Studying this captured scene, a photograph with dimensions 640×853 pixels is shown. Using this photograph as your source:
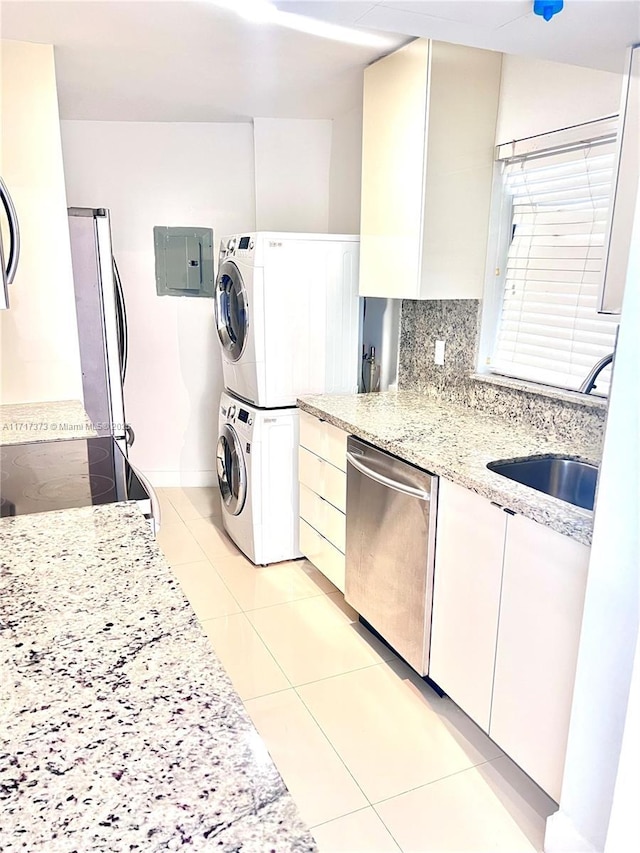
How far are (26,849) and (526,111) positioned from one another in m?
2.64

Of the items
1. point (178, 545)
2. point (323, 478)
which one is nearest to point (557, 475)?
point (323, 478)

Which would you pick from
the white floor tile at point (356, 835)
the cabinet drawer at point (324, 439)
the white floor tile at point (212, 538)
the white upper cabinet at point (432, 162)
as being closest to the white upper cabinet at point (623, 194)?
the white upper cabinet at point (432, 162)

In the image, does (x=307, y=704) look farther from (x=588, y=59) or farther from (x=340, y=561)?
(x=588, y=59)

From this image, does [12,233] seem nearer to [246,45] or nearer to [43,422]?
[43,422]

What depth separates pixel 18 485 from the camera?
5.40ft

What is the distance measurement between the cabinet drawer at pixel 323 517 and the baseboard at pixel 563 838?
1.32 metres

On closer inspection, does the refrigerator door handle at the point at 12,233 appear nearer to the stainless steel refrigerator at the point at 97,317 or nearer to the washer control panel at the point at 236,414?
the stainless steel refrigerator at the point at 97,317

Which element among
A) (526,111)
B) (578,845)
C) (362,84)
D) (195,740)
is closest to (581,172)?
(526,111)

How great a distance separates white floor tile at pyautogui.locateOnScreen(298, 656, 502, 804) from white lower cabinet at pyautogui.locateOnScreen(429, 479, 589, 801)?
0.47ft

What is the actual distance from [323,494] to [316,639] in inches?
25.5

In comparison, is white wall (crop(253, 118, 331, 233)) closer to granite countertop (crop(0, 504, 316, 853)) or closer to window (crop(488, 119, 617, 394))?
window (crop(488, 119, 617, 394))

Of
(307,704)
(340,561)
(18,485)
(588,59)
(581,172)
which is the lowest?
(307,704)

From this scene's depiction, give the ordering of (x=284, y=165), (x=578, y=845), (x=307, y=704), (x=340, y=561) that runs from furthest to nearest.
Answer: (x=284, y=165) → (x=340, y=561) → (x=307, y=704) → (x=578, y=845)

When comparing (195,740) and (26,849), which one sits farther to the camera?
(195,740)
